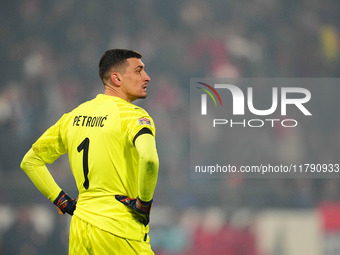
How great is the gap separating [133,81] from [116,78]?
0.30ft

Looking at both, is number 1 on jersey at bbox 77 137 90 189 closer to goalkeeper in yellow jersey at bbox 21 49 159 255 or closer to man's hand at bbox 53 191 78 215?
goalkeeper in yellow jersey at bbox 21 49 159 255

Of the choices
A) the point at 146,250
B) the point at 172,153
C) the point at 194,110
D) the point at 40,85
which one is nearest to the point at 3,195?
the point at 40,85

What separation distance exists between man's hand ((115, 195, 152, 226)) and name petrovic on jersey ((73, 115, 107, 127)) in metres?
0.38

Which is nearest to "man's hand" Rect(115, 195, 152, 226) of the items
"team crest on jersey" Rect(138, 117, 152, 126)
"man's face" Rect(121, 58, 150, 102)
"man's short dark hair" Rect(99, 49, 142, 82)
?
"team crest on jersey" Rect(138, 117, 152, 126)

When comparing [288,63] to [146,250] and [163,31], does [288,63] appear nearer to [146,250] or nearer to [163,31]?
[163,31]

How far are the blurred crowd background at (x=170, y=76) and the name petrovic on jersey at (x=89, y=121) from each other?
339cm

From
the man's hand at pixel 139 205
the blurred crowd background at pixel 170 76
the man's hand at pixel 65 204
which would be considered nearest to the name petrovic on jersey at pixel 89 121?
the man's hand at pixel 139 205

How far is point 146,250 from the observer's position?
114 inches

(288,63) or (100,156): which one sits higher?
(288,63)

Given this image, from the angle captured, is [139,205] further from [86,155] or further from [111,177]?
[86,155]

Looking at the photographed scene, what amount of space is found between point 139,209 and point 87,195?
0.30 m

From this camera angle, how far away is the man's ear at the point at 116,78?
308cm

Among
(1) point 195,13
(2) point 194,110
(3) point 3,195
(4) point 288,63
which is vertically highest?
(1) point 195,13

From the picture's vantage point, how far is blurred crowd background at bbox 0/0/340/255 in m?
6.24
